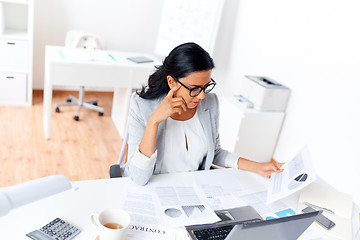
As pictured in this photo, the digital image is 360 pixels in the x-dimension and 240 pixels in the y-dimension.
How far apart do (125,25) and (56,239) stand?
11.9 feet

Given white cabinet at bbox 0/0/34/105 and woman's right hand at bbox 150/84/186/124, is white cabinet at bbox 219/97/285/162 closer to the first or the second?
woman's right hand at bbox 150/84/186/124

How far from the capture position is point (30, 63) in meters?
3.58

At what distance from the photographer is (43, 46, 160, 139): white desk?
9.56ft

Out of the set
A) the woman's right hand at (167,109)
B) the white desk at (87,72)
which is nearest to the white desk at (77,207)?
the woman's right hand at (167,109)

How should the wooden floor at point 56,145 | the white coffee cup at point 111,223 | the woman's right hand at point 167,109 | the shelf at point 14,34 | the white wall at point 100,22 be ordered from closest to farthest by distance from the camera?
Answer: 1. the white coffee cup at point 111,223
2. the woman's right hand at point 167,109
3. the wooden floor at point 56,145
4. the shelf at point 14,34
5. the white wall at point 100,22

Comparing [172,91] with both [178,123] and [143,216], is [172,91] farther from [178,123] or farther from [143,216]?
[143,216]

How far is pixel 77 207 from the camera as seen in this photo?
1.19m

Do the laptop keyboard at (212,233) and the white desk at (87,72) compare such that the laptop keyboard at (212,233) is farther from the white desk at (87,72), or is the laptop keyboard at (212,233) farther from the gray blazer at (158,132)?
the white desk at (87,72)

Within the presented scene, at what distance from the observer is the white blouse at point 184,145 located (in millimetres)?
1594

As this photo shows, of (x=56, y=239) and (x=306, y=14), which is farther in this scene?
(x=306, y=14)

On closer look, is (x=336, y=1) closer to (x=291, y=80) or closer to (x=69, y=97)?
(x=291, y=80)

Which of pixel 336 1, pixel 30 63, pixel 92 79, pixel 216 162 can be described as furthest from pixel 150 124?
pixel 30 63

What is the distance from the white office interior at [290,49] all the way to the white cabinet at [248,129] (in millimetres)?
119

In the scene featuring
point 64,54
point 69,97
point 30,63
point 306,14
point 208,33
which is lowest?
point 69,97
